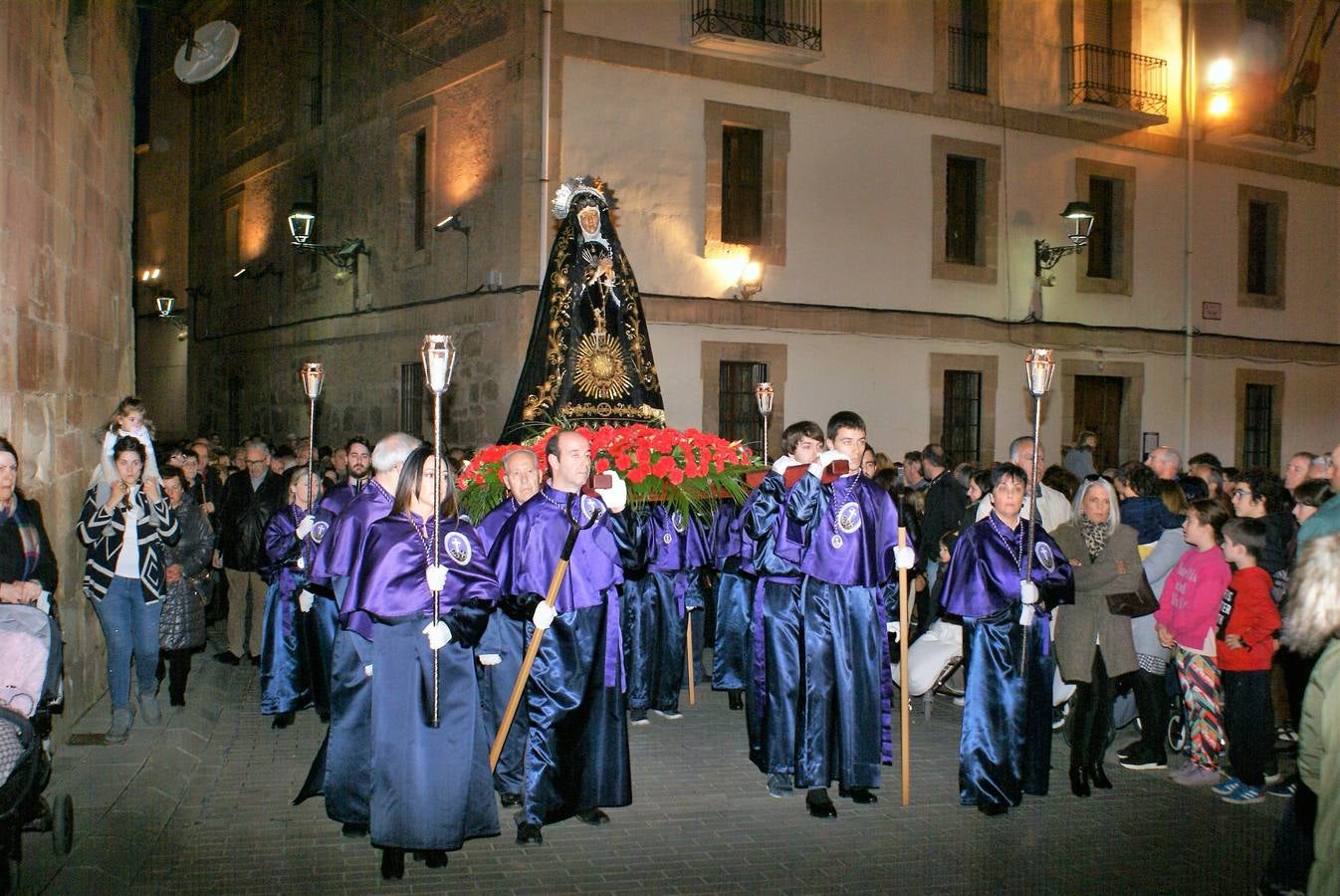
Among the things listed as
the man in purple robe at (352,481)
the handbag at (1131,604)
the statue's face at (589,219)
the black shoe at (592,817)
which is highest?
the statue's face at (589,219)

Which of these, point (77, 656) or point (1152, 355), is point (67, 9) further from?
point (1152, 355)

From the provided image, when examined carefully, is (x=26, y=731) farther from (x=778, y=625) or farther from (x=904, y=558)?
(x=904, y=558)

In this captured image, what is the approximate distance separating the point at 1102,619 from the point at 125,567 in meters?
6.05

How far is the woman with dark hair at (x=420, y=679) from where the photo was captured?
550 cm

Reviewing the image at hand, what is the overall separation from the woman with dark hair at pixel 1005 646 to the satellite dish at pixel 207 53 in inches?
305

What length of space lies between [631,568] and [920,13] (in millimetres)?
14508

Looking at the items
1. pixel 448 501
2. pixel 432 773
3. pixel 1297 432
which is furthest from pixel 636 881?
pixel 1297 432

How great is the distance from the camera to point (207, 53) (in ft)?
36.0

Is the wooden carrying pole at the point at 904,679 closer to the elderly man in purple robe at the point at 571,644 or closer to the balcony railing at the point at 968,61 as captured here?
the elderly man in purple robe at the point at 571,644

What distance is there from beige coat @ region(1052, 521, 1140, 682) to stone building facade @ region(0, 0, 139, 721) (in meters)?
6.23

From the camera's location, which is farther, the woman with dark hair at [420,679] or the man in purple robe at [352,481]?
the man in purple robe at [352,481]

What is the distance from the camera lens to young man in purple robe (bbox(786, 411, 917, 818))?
682cm

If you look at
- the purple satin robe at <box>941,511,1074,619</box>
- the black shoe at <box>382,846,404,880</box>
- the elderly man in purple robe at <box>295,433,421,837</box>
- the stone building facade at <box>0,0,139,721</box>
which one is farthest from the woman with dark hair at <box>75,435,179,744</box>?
the purple satin robe at <box>941,511,1074,619</box>

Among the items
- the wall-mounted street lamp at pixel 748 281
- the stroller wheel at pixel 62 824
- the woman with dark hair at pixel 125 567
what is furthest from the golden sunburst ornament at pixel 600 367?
the wall-mounted street lamp at pixel 748 281
